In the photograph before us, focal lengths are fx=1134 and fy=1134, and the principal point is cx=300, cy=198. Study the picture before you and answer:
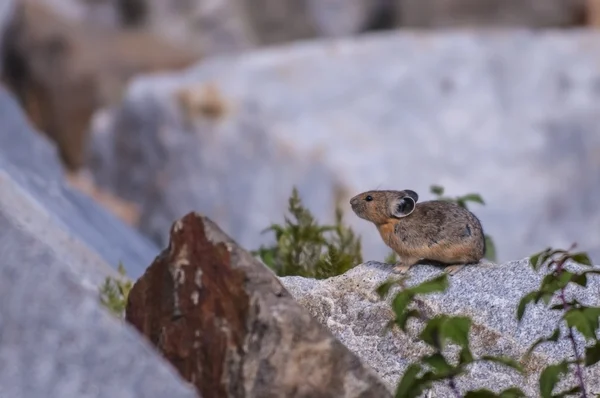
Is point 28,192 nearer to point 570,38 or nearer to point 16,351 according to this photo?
point 16,351

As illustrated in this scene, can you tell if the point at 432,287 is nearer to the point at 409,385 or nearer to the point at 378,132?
the point at 409,385

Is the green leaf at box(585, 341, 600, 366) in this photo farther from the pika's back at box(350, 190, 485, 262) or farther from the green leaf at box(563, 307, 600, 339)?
the pika's back at box(350, 190, 485, 262)

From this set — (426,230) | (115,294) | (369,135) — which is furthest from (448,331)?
(369,135)

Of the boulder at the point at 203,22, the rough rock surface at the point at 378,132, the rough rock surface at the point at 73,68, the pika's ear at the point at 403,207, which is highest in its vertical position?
the boulder at the point at 203,22

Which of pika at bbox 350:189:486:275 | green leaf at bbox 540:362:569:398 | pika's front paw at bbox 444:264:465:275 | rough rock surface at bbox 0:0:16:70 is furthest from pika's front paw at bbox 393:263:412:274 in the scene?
rough rock surface at bbox 0:0:16:70

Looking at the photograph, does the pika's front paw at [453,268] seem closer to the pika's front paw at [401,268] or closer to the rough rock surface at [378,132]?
the pika's front paw at [401,268]

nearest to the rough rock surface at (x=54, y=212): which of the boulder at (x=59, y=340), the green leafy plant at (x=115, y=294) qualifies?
the green leafy plant at (x=115, y=294)
